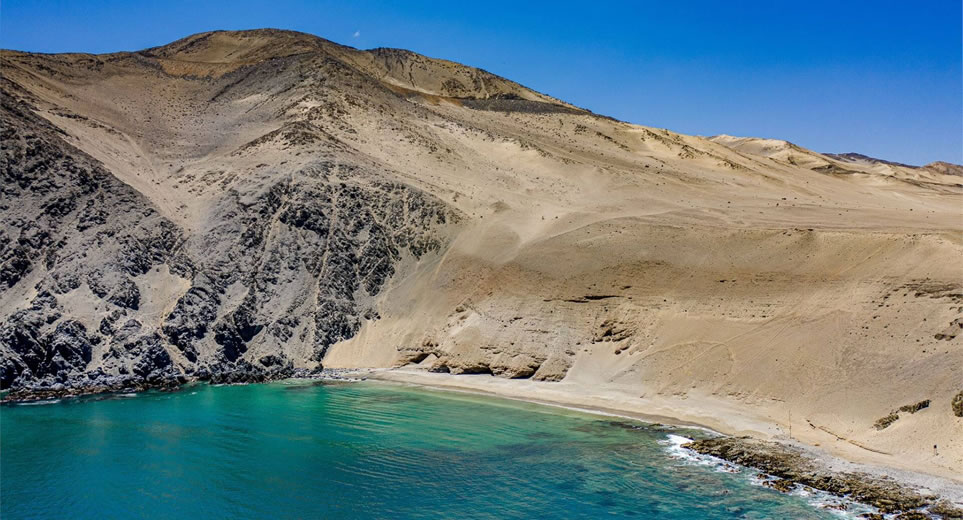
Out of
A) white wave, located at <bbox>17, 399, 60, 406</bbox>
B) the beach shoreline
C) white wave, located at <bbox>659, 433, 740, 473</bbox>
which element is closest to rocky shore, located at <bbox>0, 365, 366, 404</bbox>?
white wave, located at <bbox>17, 399, 60, 406</bbox>

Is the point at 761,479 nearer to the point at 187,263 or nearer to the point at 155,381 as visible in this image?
the point at 155,381

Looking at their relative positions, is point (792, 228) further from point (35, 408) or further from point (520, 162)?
point (35, 408)

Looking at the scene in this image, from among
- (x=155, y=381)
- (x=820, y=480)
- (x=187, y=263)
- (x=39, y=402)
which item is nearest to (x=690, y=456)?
(x=820, y=480)

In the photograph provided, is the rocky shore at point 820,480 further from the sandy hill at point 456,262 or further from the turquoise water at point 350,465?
the sandy hill at point 456,262

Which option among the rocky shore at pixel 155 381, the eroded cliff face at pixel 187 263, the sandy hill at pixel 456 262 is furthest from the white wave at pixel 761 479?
the eroded cliff face at pixel 187 263

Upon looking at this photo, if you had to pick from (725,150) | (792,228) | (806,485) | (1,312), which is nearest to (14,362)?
(1,312)

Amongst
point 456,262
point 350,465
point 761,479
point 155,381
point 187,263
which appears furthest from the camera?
point 456,262

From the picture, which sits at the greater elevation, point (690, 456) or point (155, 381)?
point (690, 456)
